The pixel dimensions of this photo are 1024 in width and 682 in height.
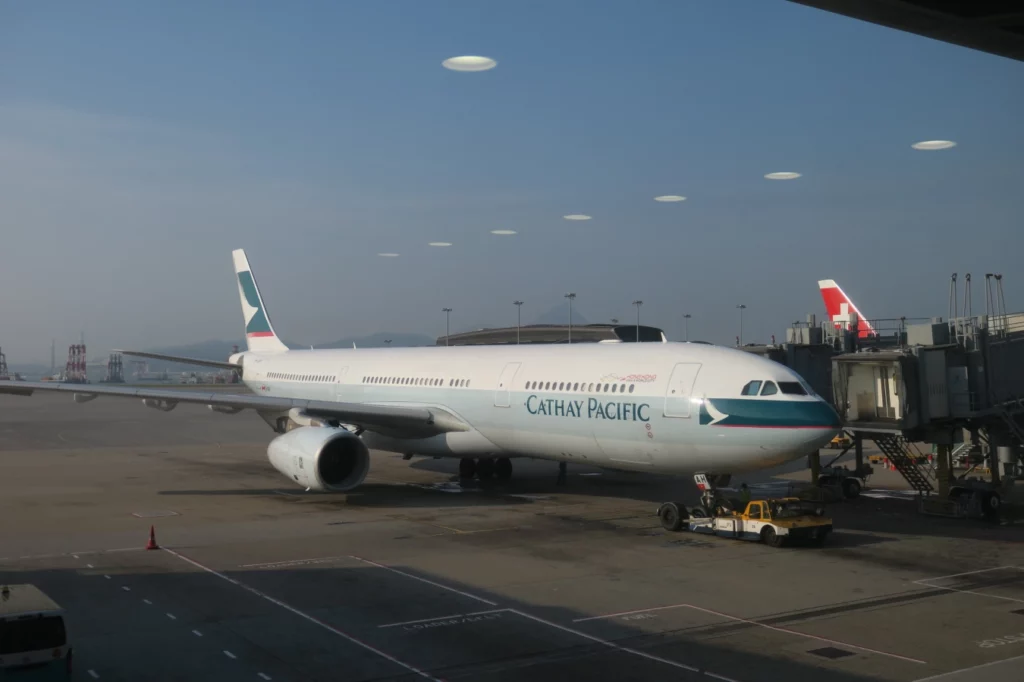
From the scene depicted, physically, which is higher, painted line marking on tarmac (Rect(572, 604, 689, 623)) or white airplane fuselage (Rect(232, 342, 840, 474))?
white airplane fuselage (Rect(232, 342, 840, 474))

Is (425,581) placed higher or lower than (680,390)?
lower

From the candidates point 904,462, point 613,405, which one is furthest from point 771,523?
point 904,462

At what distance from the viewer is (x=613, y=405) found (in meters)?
21.2

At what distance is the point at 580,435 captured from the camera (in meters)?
22.1

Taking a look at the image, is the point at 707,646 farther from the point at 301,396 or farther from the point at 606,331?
the point at 606,331

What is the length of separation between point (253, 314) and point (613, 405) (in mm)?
25128

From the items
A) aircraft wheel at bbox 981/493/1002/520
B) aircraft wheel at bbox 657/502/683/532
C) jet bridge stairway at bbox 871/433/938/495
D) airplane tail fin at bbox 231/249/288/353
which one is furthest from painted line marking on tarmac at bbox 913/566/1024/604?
airplane tail fin at bbox 231/249/288/353

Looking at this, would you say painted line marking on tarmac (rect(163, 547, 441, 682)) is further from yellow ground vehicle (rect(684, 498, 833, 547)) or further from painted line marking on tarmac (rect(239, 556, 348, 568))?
yellow ground vehicle (rect(684, 498, 833, 547))

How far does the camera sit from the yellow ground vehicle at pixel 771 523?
18969mm

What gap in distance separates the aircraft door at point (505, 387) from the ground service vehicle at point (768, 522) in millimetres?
5976

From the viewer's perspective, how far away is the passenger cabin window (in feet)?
63.1

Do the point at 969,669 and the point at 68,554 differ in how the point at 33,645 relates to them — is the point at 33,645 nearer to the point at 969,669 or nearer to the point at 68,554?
the point at 68,554

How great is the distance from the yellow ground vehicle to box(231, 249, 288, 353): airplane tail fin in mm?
25128

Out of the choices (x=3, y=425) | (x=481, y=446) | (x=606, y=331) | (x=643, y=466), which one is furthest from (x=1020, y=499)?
(x=3, y=425)
